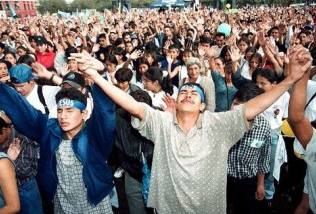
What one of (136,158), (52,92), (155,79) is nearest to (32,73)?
(52,92)

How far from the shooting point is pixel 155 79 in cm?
443

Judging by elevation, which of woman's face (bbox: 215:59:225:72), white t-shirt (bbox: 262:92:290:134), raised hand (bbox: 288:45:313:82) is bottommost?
white t-shirt (bbox: 262:92:290:134)

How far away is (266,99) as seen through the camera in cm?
217

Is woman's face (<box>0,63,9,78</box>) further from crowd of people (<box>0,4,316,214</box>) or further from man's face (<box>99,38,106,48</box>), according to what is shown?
man's face (<box>99,38,106,48</box>)

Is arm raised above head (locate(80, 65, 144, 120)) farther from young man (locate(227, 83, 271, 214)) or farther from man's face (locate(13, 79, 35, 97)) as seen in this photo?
man's face (locate(13, 79, 35, 97))

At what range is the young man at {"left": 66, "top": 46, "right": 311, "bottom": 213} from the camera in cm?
227

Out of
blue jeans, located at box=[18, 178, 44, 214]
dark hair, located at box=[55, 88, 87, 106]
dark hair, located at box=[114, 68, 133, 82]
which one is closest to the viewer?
dark hair, located at box=[55, 88, 87, 106]

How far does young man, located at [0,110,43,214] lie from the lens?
2.73 meters

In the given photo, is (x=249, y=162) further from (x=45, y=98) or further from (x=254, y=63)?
(x=254, y=63)

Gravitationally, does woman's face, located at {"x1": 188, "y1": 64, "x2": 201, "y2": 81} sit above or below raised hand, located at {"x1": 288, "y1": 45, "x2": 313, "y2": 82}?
below

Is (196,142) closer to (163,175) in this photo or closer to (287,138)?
(163,175)

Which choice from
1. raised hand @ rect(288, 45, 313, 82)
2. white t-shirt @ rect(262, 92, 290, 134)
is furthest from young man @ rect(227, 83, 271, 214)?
raised hand @ rect(288, 45, 313, 82)

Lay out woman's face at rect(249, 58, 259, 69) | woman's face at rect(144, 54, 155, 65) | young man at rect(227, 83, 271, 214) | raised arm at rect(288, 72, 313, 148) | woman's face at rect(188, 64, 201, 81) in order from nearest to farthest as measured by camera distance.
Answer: raised arm at rect(288, 72, 313, 148) < young man at rect(227, 83, 271, 214) < woman's face at rect(188, 64, 201, 81) < woman's face at rect(249, 58, 259, 69) < woman's face at rect(144, 54, 155, 65)

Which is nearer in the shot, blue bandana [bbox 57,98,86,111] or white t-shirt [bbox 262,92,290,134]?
blue bandana [bbox 57,98,86,111]
